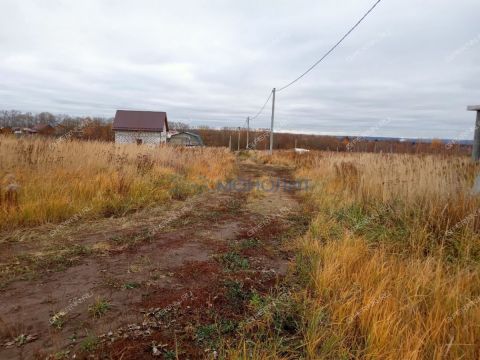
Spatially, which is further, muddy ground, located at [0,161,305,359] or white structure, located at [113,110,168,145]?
white structure, located at [113,110,168,145]

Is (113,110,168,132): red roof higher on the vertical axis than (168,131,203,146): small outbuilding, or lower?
higher

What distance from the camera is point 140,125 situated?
35.0m

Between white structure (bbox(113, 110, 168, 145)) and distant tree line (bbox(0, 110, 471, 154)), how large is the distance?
211 centimetres

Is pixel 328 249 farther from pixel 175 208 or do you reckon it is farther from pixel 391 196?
pixel 175 208

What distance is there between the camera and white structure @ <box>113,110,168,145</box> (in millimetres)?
34062

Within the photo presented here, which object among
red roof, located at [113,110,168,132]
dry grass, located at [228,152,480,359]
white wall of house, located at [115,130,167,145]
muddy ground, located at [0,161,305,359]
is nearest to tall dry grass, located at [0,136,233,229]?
muddy ground, located at [0,161,305,359]

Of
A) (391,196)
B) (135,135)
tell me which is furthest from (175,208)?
(135,135)

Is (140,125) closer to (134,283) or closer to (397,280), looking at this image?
(134,283)

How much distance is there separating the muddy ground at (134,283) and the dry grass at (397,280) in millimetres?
449

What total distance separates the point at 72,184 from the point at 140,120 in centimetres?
3179

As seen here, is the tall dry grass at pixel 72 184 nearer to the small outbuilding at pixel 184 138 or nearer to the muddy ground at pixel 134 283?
the muddy ground at pixel 134 283

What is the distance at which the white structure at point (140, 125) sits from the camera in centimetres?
3406

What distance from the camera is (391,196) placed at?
203 inches

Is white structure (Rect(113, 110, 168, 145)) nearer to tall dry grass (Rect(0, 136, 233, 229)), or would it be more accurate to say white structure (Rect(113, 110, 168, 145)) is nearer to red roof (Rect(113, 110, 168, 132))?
red roof (Rect(113, 110, 168, 132))
